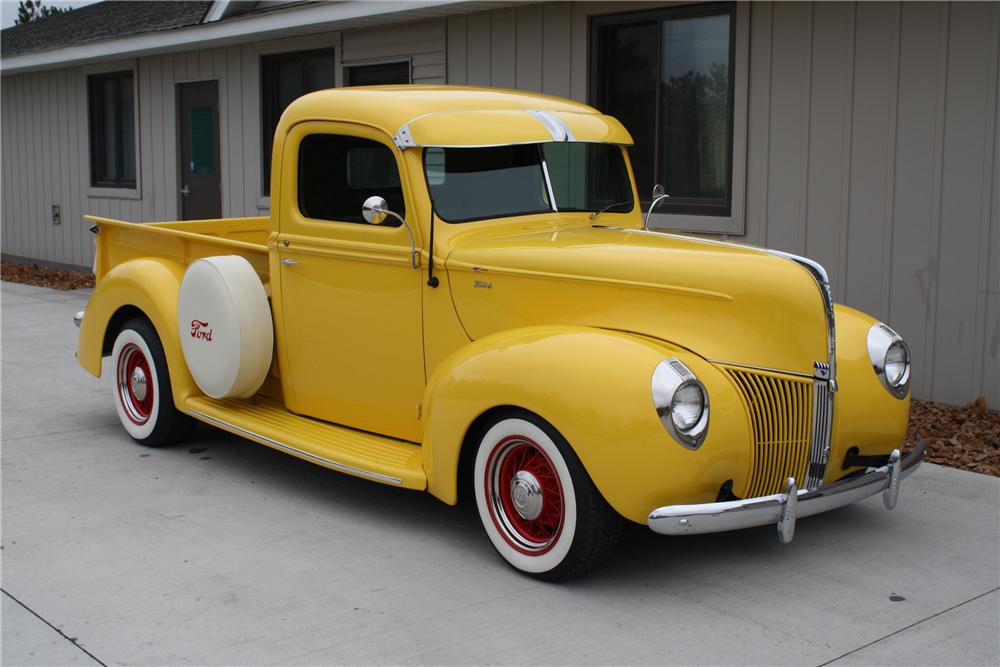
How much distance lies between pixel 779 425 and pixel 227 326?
112 inches

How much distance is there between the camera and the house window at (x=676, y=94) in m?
8.23

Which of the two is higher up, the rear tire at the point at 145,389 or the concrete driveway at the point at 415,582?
the rear tire at the point at 145,389

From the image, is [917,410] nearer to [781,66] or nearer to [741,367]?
[781,66]

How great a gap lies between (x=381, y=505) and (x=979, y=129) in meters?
4.42

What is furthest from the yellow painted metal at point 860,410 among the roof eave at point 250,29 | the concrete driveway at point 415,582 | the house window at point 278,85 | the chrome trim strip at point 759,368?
the house window at point 278,85

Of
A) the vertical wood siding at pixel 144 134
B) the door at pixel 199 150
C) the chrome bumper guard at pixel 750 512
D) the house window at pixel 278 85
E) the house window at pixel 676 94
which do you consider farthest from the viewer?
the door at pixel 199 150

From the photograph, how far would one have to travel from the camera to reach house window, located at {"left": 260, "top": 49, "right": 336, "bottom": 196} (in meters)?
12.2

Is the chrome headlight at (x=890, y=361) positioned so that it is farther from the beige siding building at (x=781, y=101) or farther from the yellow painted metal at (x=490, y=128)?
the beige siding building at (x=781, y=101)

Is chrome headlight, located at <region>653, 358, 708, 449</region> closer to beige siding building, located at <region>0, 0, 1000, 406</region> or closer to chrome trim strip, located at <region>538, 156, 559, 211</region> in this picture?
chrome trim strip, located at <region>538, 156, 559, 211</region>

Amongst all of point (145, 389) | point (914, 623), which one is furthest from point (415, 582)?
point (145, 389)

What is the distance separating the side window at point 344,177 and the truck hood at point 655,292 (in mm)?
548

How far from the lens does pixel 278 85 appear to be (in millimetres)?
12500

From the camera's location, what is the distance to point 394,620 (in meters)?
4.01

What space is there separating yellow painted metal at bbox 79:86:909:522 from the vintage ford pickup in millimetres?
11
